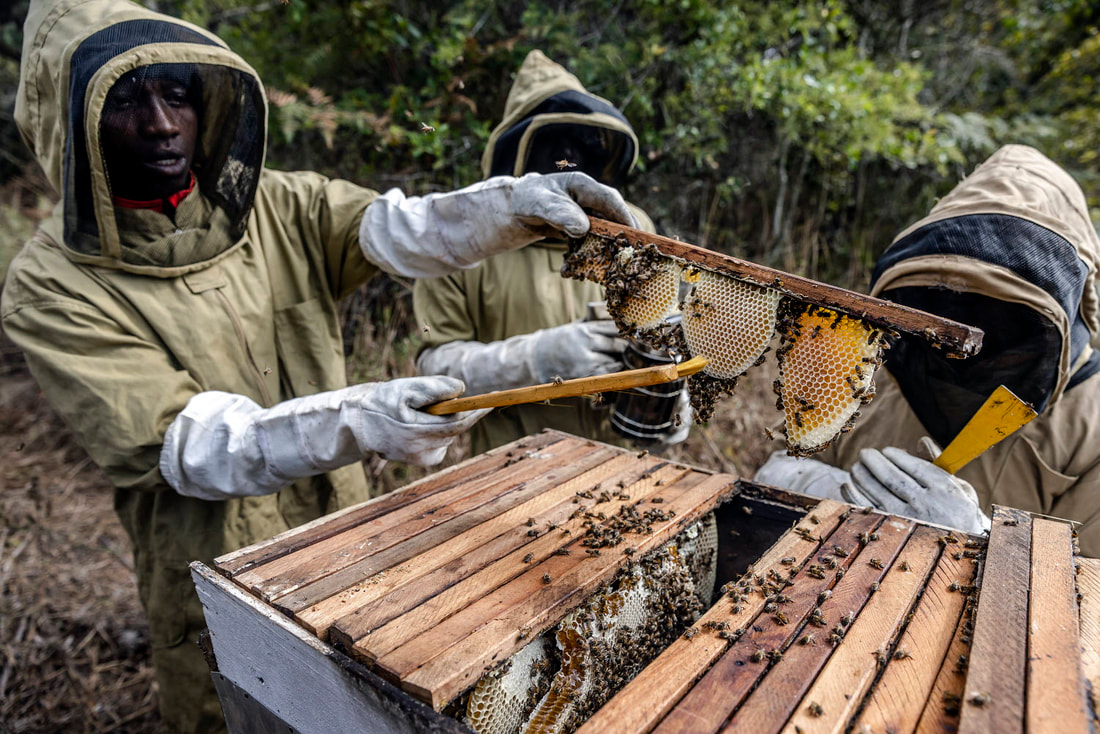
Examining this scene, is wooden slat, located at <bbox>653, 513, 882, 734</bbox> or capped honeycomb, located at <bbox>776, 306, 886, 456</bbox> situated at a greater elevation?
capped honeycomb, located at <bbox>776, 306, 886, 456</bbox>

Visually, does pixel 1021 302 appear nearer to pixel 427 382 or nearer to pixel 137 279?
pixel 427 382

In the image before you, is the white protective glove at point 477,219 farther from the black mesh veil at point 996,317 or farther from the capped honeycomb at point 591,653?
the capped honeycomb at point 591,653

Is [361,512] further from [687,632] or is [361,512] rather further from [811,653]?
[811,653]

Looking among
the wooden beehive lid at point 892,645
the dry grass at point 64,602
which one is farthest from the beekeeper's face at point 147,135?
the dry grass at point 64,602

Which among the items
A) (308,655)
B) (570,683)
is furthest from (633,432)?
(308,655)

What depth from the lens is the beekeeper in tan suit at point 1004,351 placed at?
1979mm

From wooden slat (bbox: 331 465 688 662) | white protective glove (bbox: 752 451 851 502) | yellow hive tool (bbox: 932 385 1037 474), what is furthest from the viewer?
white protective glove (bbox: 752 451 851 502)

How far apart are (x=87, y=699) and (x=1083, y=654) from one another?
4647mm

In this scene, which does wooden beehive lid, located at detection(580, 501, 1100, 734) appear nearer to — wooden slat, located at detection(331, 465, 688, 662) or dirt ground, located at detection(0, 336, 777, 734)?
wooden slat, located at detection(331, 465, 688, 662)

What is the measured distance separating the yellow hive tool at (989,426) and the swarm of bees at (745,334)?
17.0 inches

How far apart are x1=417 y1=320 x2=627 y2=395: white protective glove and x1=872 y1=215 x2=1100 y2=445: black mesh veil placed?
1.11 m

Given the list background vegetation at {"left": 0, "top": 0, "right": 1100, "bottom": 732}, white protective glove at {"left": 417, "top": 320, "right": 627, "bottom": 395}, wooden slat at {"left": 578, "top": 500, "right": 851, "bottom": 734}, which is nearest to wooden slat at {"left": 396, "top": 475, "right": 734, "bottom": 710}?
wooden slat at {"left": 578, "top": 500, "right": 851, "bottom": 734}

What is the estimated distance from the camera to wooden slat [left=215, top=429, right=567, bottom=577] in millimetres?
1630

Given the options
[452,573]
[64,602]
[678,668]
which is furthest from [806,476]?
[64,602]
